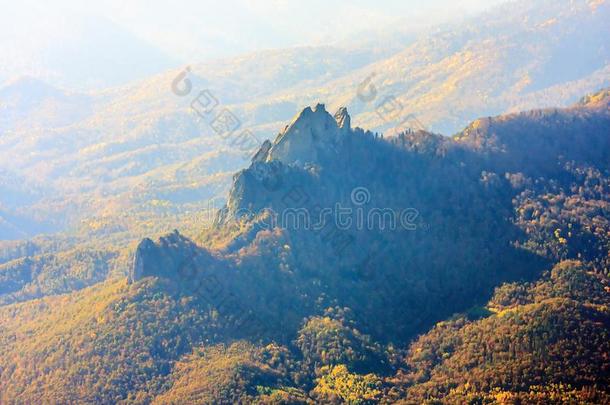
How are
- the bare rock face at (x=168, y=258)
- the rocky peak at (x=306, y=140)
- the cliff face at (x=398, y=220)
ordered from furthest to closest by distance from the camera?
the rocky peak at (x=306, y=140)
the cliff face at (x=398, y=220)
the bare rock face at (x=168, y=258)

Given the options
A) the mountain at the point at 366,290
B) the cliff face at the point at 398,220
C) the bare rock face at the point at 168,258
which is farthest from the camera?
the cliff face at the point at 398,220

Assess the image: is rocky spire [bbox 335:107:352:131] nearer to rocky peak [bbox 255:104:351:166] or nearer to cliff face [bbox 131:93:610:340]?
cliff face [bbox 131:93:610:340]

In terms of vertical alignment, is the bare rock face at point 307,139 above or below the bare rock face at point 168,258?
above

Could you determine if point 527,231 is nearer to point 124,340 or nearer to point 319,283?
point 319,283

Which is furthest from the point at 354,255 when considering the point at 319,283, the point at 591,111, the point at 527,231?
the point at 591,111

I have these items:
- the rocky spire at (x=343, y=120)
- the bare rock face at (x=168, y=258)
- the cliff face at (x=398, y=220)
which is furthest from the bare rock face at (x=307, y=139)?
the bare rock face at (x=168, y=258)

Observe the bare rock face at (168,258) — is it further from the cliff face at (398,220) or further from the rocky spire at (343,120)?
the rocky spire at (343,120)

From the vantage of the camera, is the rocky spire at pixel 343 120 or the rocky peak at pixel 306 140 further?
the rocky spire at pixel 343 120

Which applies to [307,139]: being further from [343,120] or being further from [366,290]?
[366,290]
